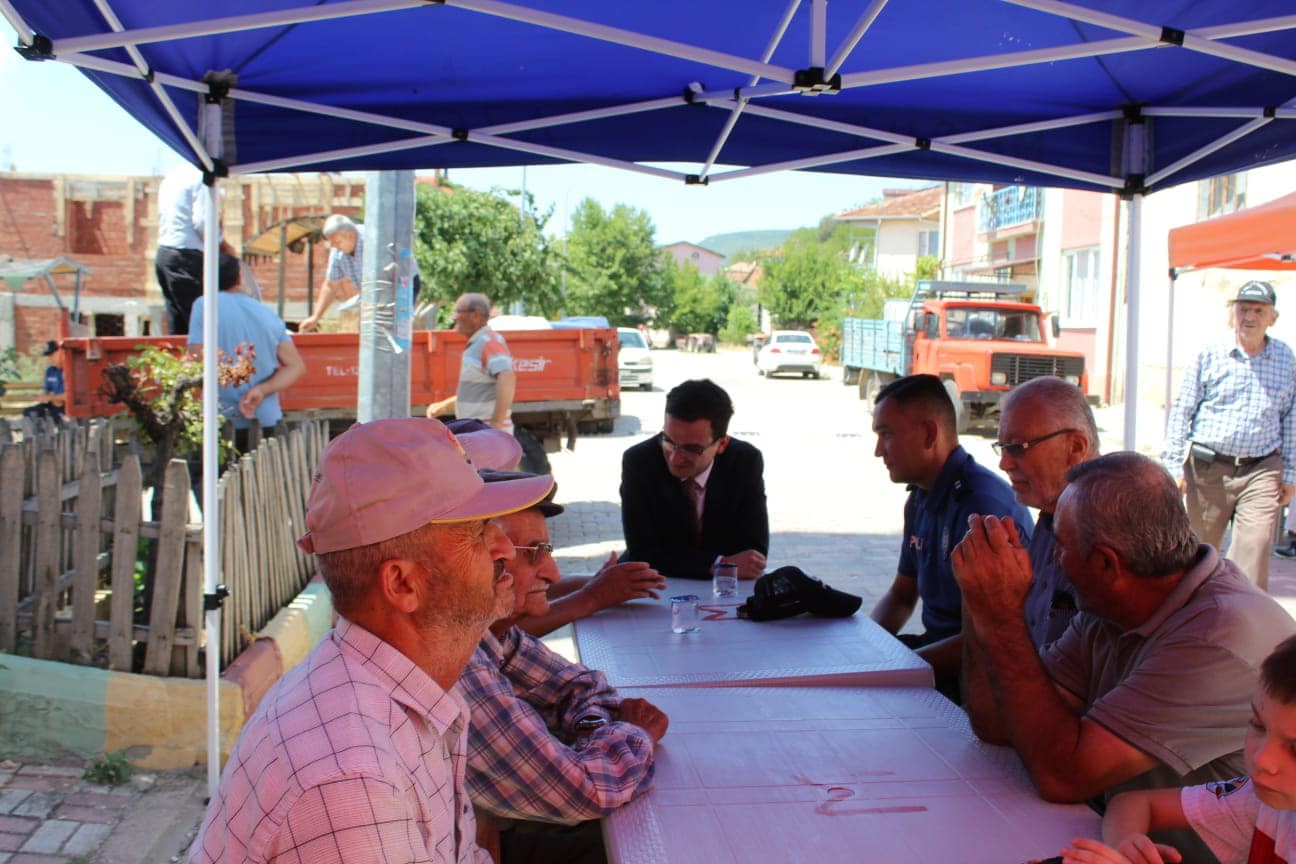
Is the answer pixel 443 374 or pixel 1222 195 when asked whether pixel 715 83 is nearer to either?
pixel 443 374

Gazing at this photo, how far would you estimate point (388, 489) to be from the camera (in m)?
1.62

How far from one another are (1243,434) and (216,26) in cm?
583

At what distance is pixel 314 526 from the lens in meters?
1.65

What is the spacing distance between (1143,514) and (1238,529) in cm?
497

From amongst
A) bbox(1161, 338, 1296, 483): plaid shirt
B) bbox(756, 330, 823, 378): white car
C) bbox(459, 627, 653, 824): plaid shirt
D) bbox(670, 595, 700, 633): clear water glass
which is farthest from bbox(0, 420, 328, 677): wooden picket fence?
bbox(756, 330, 823, 378): white car

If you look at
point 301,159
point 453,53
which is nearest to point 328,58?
point 453,53

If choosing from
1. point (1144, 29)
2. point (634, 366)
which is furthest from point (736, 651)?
point (634, 366)

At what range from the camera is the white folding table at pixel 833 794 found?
1946mm

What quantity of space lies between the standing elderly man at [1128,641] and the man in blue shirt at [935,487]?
115cm

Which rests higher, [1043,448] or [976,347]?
[976,347]

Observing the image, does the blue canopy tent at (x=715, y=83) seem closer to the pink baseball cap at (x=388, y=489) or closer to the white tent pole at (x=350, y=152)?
the white tent pole at (x=350, y=152)

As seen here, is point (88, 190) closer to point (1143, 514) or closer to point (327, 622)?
point (327, 622)

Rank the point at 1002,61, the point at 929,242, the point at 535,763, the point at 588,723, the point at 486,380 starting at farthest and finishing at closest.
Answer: the point at 929,242 < the point at 486,380 < the point at 1002,61 < the point at 588,723 < the point at 535,763

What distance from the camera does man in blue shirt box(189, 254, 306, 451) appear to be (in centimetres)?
580
